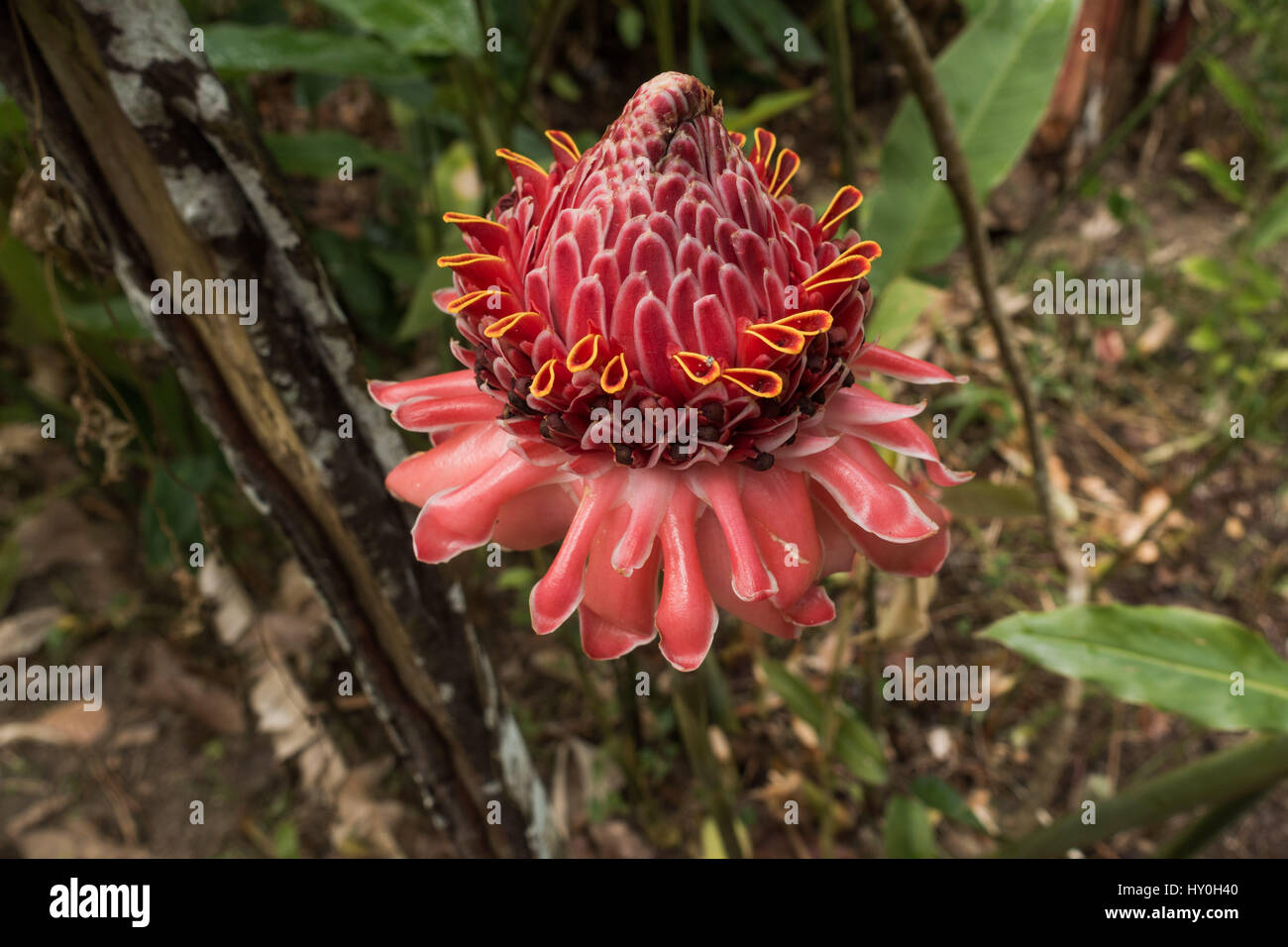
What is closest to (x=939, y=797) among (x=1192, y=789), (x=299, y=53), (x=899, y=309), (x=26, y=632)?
(x=1192, y=789)

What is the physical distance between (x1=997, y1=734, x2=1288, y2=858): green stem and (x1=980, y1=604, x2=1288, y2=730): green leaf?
0.04 meters

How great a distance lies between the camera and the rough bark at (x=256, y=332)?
75 cm

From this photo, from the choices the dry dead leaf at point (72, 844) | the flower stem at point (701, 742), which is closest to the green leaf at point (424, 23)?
→ the flower stem at point (701, 742)

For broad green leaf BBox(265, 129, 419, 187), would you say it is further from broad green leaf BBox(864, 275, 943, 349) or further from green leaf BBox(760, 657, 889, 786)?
green leaf BBox(760, 657, 889, 786)

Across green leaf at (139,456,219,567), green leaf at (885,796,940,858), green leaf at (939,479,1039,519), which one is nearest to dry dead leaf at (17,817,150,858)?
green leaf at (139,456,219,567)

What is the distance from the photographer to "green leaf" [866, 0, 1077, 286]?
4.44ft

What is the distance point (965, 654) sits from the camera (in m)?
2.28

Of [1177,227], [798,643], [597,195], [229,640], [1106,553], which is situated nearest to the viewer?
[597,195]

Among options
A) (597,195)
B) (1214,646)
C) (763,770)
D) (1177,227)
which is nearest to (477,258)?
(597,195)

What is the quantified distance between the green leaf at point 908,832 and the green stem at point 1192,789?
0.38 m

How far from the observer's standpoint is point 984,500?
121cm

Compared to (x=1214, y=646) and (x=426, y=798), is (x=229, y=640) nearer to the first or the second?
(x=426, y=798)

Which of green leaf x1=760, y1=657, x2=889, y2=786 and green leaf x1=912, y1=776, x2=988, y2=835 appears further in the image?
green leaf x1=760, y1=657, x2=889, y2=786
